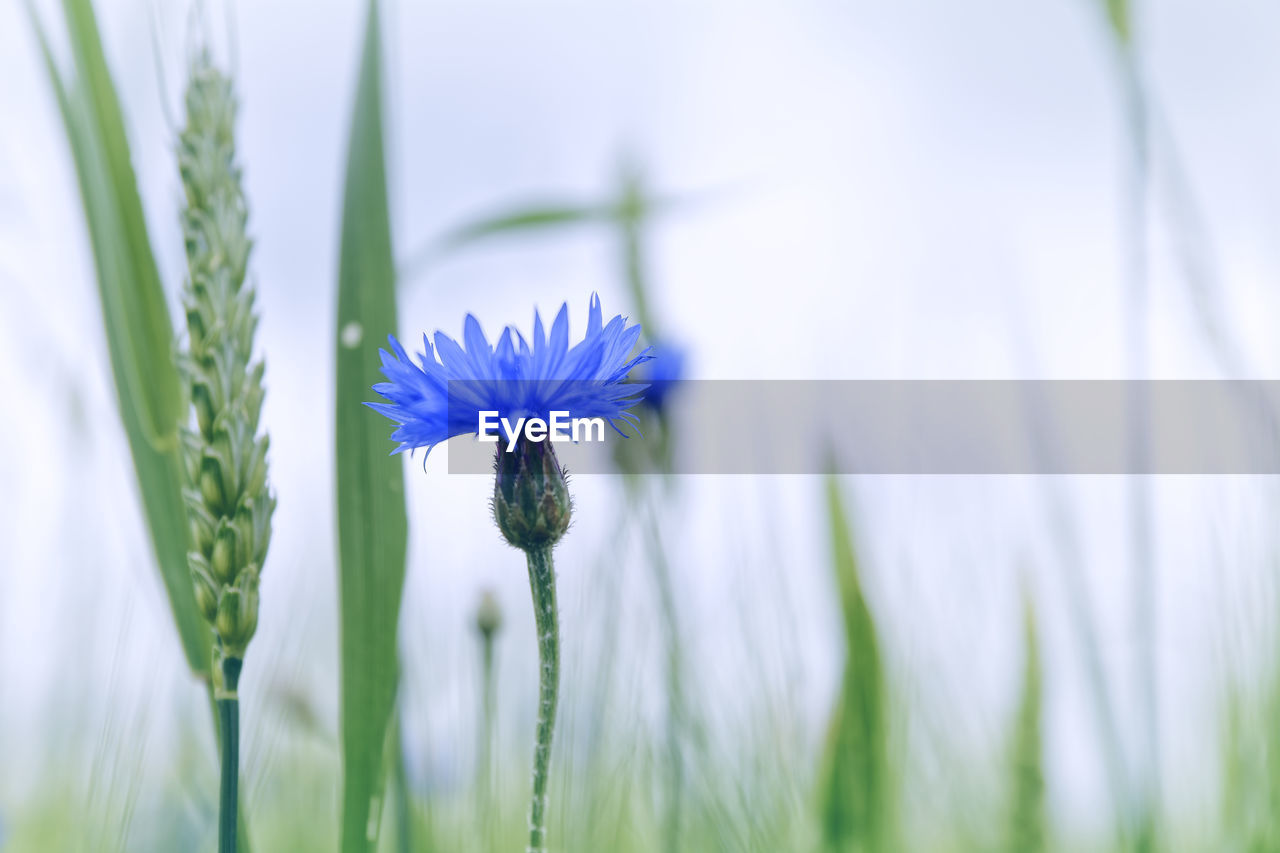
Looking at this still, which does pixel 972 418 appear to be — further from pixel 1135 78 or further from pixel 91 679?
pixel 91 679

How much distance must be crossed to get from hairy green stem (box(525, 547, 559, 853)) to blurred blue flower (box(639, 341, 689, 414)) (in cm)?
43

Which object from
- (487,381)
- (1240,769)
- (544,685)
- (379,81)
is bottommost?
(1240,769)

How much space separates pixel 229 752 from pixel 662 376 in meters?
0.53

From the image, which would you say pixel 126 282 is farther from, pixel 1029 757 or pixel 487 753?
pixel 1029 757

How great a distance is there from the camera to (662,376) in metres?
0.78

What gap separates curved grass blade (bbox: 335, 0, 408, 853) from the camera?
0.35 meters

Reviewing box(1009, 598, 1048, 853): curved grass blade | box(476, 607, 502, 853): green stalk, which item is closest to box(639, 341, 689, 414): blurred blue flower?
box(476, 607, 502, 853): green stalk

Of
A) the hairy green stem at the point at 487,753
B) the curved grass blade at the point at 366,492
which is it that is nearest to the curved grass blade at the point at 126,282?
the curved grass blade at the point at 366,492

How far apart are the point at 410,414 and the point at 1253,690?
21.1 inches

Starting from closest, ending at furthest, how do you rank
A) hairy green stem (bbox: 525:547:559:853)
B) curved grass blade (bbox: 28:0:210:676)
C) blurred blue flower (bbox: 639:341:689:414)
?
hairy green stem (bbox: 525:547:559:853) < curved grass blade (bbox: 28:0:210:676) < blurred blue flower (bbox: 639:341:689:414)

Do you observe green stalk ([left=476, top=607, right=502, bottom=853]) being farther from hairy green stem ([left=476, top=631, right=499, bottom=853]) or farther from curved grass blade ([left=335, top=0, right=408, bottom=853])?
curved grass blade ([left=335, top=0, right=408, bottom=853])

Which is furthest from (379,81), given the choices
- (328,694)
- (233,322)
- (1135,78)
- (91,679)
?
(91,679)

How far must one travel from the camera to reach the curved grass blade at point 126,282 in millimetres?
388

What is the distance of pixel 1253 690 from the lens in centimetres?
56
